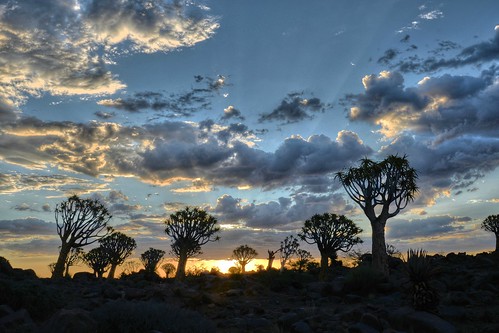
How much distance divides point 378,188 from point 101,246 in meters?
33.6

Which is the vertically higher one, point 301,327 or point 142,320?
point 142,320

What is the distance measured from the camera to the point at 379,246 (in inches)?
786

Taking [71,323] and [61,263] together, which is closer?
[71,323]

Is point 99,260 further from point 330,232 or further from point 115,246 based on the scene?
point 330,232

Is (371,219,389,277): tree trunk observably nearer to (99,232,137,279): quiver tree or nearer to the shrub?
the shrub

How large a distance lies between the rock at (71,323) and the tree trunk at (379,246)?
1617 cm

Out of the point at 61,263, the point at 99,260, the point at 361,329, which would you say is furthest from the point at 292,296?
the point at 99,260

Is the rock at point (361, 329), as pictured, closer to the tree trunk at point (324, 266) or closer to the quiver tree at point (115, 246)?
the tree trunk at point (324, 266)

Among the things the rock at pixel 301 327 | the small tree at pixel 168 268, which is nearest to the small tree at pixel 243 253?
the small tree at pixel 168 268

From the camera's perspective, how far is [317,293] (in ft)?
51.6

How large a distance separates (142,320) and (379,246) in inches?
632

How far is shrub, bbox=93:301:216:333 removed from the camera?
6801 mm

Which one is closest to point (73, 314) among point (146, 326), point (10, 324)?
point (146, 326)

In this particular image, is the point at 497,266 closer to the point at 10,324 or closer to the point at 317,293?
the point at 317,293
